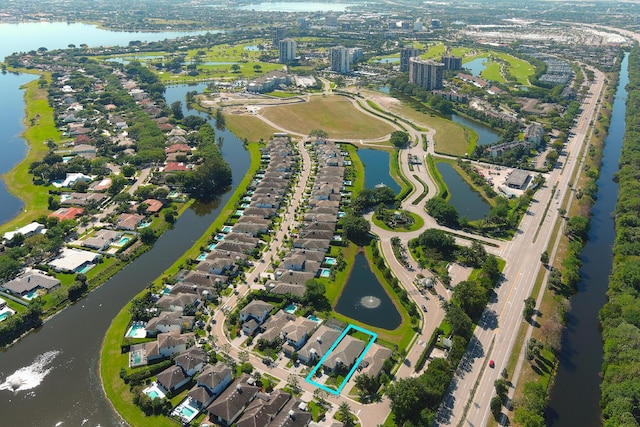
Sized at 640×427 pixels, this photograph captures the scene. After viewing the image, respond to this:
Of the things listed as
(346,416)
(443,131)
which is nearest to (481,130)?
(443,131)

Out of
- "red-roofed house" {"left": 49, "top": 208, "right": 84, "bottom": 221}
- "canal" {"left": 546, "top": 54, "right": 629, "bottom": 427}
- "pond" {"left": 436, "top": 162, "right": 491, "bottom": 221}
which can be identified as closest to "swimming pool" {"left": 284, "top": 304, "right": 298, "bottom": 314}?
"canal" {"left": 546, "top": 54, "right": 629, "bottom": 427}

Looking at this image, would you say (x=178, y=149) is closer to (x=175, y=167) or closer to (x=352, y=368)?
(x=175, y=167)

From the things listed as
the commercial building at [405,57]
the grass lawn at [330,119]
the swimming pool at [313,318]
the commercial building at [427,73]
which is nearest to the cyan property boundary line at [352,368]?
the swimming pool at [313,318]

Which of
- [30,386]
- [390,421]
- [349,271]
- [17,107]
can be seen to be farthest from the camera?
[17,107]

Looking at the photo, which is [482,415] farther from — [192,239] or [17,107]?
[17,107]

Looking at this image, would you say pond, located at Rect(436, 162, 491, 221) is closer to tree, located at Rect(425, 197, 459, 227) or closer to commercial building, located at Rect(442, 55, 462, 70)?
tree, located at Rect(425, 197, 459, 227)

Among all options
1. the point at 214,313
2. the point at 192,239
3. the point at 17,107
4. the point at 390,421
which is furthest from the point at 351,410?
the point at 17,107
